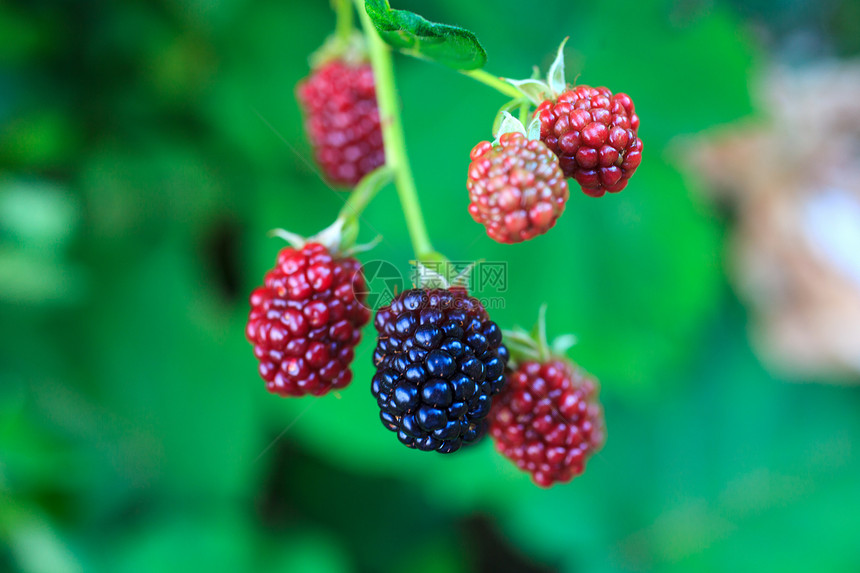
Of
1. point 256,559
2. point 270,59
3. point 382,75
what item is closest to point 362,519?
point 256,559

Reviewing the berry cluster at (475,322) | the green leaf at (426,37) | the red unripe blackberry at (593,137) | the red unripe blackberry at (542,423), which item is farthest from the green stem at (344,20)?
the red unripe blackberry at (542,423)

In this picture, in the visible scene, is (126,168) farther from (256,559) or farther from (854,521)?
(854,521)

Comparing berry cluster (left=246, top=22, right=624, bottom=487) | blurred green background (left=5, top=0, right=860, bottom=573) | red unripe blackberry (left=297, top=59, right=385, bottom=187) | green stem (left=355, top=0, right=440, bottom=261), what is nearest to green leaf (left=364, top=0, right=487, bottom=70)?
berry cluster (left=246, top=22, right=624, bottom=487)

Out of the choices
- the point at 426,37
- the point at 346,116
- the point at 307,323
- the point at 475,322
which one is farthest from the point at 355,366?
the point at 426,37

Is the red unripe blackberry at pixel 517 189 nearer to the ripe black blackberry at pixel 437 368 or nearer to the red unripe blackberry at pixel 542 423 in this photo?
the ripe black blackberry at pixel 437 368

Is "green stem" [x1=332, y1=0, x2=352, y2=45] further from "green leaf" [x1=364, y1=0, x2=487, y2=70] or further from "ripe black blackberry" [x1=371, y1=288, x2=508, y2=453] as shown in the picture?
"ripe black blackberry" [x1=371, y1=288, x2=508, y2=453]

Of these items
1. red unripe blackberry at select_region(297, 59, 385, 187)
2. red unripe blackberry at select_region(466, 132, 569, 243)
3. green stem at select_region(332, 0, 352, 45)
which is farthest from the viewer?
red unripe blackberry at select_region(297, 59, 385, 187)
